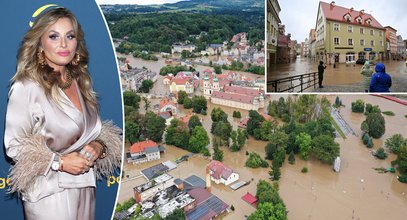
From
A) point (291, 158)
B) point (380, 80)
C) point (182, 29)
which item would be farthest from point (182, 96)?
point (380, 80)

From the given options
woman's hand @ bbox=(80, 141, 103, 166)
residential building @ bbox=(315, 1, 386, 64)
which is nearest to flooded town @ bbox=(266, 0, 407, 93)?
residential building @ bbox=(315, 1, 386, 64)

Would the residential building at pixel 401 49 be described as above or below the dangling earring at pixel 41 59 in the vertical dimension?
above

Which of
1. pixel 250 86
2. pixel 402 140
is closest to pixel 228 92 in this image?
pixel 250 86

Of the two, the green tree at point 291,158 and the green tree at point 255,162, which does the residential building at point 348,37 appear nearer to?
the green tree at point 255,162

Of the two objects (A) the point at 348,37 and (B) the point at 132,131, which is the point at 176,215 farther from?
(A) the point at 348,37

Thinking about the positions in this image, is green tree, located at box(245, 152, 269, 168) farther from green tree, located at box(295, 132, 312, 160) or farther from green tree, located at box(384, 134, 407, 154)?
green tree, located at box(384, 134, 407, 154)

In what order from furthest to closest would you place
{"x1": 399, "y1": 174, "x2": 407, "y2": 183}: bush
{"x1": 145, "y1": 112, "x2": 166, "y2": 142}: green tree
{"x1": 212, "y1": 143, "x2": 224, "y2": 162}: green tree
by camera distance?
{"x1": 145, "y1": 112, "x2": 166, "y2": 142}: green tree, {"x1": 212, "y1": 143, "x2": 224, "y2": 162}: green tree, {"x1": 399, "y1": 174, "x2": 407, "y2": 183}: bush

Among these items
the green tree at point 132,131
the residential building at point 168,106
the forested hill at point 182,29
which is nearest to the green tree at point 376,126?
the forested hill at point 182,29
